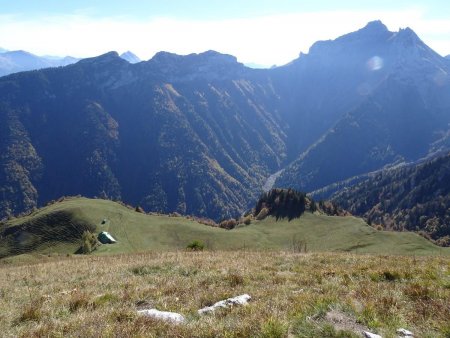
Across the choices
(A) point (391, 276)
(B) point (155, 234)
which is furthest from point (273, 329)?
(B) point (155, 234)

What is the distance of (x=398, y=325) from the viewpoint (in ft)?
34.0

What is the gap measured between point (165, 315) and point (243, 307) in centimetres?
203

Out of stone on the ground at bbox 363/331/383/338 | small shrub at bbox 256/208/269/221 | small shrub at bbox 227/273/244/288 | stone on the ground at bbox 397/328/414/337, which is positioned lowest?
small shrub at bbox 256/208/269/221

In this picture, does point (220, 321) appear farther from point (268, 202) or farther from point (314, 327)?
point (268, 202)

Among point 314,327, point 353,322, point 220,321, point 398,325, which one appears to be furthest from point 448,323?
point 220,321

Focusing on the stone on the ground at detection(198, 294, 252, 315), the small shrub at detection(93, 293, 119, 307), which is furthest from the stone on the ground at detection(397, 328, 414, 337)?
the small shrub at detection(93, 293, 119, 307)

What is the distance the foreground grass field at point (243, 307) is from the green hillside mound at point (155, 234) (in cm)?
7931

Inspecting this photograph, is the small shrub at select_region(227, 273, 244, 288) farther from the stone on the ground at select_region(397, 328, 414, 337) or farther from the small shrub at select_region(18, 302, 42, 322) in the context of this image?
the stone on the ground at select_region(397, 328, 414, 337)

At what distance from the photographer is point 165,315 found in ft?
37.1

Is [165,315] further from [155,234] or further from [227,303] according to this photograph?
[155,234]


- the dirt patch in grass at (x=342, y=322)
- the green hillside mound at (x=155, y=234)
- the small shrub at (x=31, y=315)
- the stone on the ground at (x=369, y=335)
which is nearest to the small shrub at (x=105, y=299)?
the small shrub at (x=31, y=315)

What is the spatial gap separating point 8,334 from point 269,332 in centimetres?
614

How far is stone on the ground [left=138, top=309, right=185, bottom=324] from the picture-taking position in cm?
1094

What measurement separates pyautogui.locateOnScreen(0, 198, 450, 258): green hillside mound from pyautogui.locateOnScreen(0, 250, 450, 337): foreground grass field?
260ft
